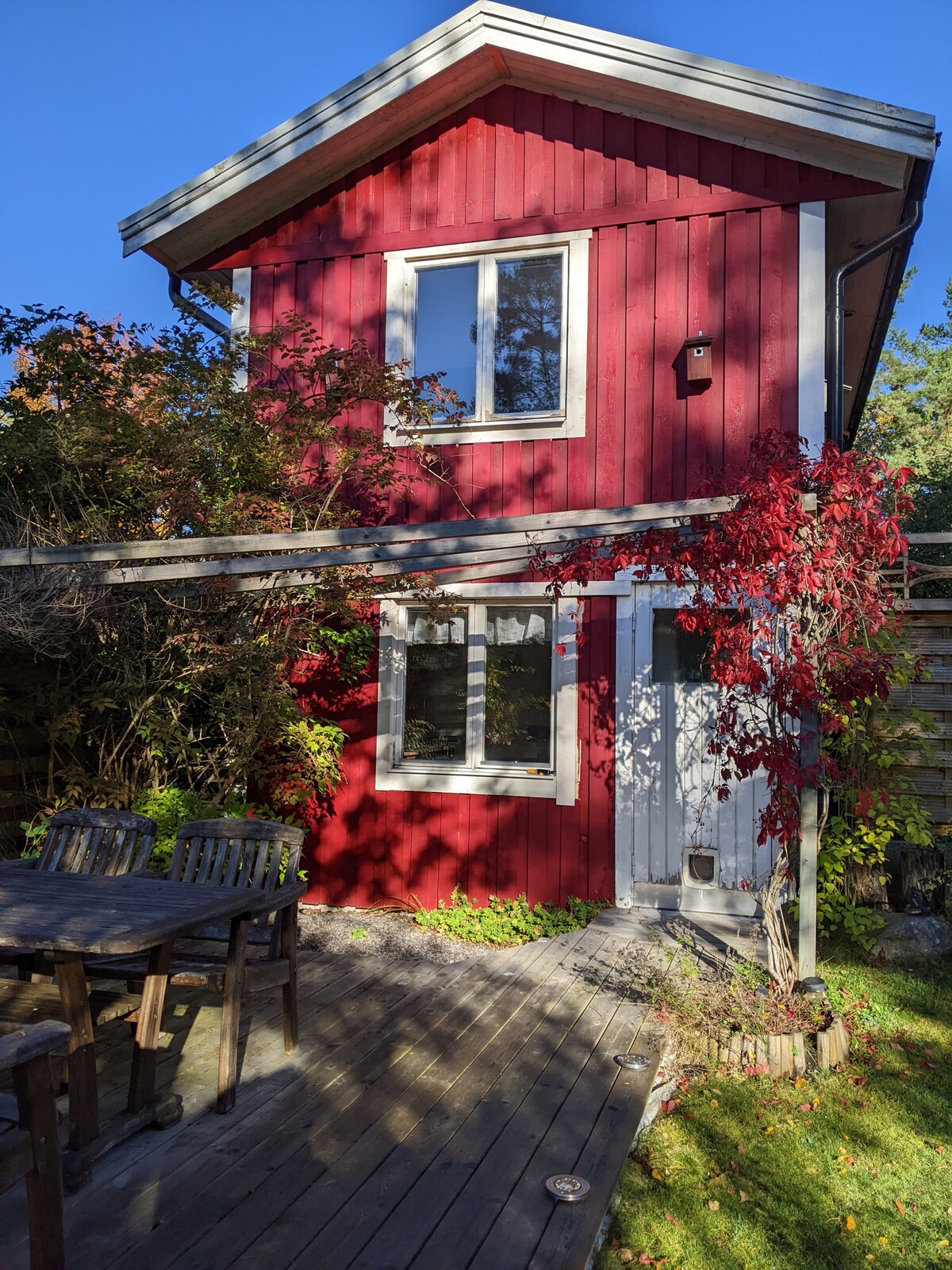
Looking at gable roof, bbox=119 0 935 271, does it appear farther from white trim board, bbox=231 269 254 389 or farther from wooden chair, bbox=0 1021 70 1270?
wooden chair, bbox=0 1021 70 1270

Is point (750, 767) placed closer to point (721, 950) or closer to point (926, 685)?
point (721, 950)

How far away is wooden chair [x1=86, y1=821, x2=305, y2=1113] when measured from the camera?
3.37 m

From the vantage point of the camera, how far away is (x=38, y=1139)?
84.4 inches

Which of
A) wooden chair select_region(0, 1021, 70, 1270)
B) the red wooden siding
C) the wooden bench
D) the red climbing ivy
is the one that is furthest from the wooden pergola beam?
the red wooden siding

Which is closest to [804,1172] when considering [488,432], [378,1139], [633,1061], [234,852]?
[633,1061]

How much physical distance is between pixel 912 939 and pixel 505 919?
2547 mm

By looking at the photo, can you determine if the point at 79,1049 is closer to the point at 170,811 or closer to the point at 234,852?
the point at 234,852

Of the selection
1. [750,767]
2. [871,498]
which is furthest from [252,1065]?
[871,498]

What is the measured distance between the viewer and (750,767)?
13.7ft

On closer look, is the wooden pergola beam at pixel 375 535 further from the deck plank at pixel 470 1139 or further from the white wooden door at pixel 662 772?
the white wooden door at pixel 662 772

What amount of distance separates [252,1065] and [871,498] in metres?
3.48

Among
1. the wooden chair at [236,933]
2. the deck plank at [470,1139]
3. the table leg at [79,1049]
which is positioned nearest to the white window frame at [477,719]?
the deck plank at [470,1139]

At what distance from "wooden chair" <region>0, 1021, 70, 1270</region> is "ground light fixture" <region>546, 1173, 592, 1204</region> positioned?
1399mm

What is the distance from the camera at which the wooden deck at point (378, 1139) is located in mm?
2568
